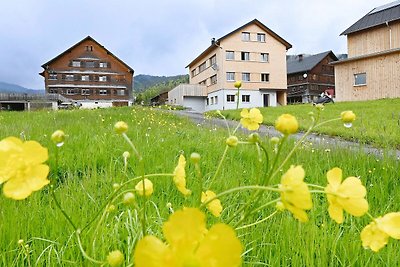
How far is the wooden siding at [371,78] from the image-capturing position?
17986 millimetres

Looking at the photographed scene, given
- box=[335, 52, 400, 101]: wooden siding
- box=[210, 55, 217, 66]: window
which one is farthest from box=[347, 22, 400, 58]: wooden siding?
box=[210, 55, 217, 66]: window

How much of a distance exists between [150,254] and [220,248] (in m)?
0.05

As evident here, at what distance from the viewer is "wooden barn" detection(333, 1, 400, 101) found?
18.0 metres

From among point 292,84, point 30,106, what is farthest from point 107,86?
point 292,84

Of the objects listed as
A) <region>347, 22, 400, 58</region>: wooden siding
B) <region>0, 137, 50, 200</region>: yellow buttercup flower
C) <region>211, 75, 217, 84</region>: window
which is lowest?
<region>0, 137, 50, 200</region>: yellow buttercup flower

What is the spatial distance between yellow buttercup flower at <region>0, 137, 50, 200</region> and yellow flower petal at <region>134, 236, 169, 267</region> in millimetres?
184

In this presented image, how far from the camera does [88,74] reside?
40.6 m

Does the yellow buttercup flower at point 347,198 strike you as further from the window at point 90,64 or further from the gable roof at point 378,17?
the window at point 90,64

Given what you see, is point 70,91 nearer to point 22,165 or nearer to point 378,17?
point 378,17

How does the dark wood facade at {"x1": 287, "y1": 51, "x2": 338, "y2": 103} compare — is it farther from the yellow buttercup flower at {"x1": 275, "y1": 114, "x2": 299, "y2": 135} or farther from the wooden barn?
the yellow buttercup flower at {"x1": 275, "y1": 114, "x2": 299, "y2": 135}

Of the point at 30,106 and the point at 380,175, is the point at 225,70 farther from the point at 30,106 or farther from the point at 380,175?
the point at 380,175

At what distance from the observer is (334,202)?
1.42 feet

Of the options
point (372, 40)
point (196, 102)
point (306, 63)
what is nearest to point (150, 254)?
point (372, 40)

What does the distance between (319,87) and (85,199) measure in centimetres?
4235
